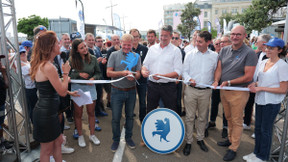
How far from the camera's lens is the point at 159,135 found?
3.33 meters

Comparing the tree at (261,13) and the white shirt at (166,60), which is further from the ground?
the tree at (261,13)

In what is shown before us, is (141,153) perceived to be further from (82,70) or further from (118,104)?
(82,70)

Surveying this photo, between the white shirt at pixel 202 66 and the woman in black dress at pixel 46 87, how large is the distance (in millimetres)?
2149

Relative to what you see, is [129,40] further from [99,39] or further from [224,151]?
[99,39]

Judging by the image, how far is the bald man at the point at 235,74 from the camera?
10.1 ft

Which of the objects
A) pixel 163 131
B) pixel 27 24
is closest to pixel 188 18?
pixel 27 24

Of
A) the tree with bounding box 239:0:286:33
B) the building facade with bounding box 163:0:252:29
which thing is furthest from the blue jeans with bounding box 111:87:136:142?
the building facade with bounding box 163:0:252:29

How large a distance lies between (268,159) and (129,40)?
3162 millimetres

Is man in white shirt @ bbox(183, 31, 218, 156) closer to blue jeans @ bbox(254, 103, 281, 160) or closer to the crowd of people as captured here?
the crowd of people

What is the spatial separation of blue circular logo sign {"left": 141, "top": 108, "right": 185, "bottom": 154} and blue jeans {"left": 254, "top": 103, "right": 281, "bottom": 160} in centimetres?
130

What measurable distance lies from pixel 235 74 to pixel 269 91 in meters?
0.56

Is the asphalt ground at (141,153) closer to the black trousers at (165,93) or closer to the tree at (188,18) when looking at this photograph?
the black trousers at (165,93)

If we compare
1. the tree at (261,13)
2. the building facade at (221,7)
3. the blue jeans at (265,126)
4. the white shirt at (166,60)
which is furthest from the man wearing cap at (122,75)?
the building facade at (221,7)

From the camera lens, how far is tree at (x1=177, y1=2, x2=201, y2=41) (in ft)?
157
